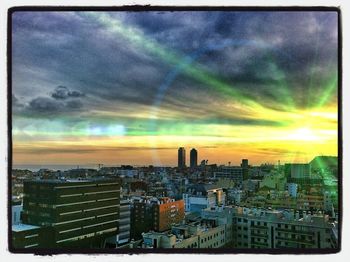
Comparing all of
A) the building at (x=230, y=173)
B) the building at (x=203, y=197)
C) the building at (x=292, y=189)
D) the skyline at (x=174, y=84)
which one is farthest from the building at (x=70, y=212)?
the building at (x=292, y=189)

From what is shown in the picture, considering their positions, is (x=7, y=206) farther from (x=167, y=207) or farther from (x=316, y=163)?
(x=316, y=163)

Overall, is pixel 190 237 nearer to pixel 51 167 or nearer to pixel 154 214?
pixel 154 214

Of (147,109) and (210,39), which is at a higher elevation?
(210,39)

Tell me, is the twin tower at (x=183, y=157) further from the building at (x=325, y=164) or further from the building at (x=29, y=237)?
the building at (x=29, y=237)

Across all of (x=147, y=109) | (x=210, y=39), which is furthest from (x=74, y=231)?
(x=210, y=39)

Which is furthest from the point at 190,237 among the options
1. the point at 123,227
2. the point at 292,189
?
the point at 292,189


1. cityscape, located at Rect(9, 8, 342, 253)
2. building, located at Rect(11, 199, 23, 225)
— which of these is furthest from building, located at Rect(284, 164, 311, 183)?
building, located at Rect(11, 199, 23, 225)
